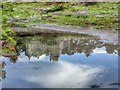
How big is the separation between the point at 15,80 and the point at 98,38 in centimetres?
1839

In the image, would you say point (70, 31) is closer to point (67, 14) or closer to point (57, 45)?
point (57, 45)

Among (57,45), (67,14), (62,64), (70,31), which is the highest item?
(67,14)

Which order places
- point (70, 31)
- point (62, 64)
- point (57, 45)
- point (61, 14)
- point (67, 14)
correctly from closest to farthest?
1. point (62, 64)
2. point (57, 45)
3. point (70, 31)
4. point (67, 14)
5. point (61, 14)

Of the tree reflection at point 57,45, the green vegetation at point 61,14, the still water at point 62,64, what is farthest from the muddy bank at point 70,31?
the green vegetation at point 61,14

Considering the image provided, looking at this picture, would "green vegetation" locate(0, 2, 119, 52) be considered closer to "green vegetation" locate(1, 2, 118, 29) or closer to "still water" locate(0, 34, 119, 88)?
"green vegetation" locate(1, 2, 118, 29)

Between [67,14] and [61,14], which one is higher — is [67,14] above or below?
below

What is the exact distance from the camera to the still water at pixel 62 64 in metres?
25.5

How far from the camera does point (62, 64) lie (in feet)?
102

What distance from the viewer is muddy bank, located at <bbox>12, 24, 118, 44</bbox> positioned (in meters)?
42.3

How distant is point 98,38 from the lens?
42406 mm

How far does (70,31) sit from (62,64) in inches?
706

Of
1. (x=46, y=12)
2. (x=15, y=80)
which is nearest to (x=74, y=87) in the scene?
(x=15, y=80)

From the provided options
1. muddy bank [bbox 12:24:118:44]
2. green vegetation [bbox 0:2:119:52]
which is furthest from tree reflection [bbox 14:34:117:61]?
green vegetation [bbox 0:2:119:52]

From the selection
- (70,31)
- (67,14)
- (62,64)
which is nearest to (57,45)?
(62,64)
